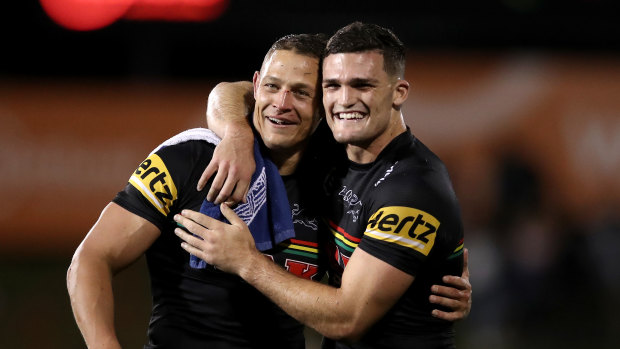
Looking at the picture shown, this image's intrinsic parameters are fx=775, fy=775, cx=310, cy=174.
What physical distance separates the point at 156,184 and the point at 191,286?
478 mm

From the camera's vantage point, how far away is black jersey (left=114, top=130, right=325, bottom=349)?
3.15 meters

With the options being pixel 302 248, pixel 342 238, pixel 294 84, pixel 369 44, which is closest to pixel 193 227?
pixel 302 248

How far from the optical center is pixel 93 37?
34.4ft

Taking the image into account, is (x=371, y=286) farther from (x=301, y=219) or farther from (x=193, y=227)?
(x=193, y=227)

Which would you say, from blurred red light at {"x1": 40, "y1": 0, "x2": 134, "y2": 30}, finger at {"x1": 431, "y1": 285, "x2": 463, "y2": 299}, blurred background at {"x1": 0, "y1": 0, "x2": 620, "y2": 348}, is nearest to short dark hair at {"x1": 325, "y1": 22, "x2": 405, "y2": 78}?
finger at {"x1": 431, "y1": 285, "x2": 463, "y2": 299}

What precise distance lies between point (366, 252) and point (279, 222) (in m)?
0.43

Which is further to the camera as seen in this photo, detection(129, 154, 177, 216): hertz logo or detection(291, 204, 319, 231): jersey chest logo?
detection(291, 204, 319, 231): jersey chest logo

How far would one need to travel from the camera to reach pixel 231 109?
3.59 metres

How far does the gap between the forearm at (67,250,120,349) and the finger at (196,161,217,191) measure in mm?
488

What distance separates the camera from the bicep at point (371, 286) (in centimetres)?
303

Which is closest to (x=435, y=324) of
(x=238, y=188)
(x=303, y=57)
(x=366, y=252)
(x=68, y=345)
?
(x=366, y=252)

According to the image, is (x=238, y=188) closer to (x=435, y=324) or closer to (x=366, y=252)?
(x=366, y=252)

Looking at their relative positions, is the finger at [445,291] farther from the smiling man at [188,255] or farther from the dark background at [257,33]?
the dark background at [257,33]

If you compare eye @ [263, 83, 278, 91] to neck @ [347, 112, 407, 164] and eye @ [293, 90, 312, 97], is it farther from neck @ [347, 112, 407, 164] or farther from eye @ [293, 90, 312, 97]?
neck @ [347, 112, 407, 164]
